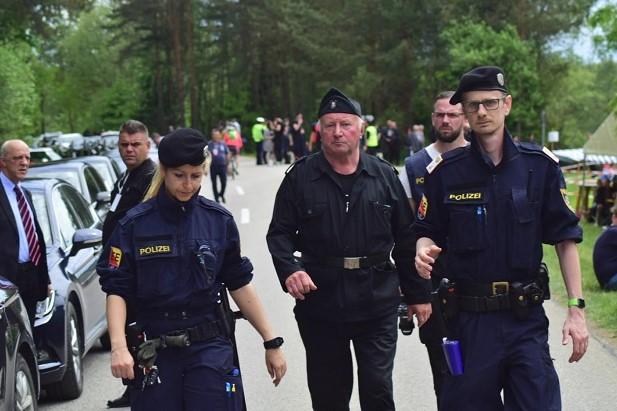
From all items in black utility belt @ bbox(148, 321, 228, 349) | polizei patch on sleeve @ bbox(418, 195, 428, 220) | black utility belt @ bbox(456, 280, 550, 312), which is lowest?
black utility belt @ bbox(148, 321, 228, 349)

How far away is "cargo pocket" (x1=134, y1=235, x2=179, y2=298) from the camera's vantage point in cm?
444

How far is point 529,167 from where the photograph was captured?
15.2ft

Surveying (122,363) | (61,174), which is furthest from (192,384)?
(61,174)

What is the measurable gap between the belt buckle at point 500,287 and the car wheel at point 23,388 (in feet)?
8.54

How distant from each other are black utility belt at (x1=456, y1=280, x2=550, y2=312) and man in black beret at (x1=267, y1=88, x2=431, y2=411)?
3.02ft

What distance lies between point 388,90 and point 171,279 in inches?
2263

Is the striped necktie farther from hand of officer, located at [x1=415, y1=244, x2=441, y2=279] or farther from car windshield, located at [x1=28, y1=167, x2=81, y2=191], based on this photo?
car windshield, located at [x1=28, y1=167, x2=81, y2=191]

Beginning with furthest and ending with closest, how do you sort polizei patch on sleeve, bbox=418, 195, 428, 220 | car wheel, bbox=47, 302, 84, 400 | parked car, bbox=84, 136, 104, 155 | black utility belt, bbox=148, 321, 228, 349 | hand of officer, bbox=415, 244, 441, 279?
parked car, bbox=84, 136, 104, 155 → car wheel, bbox=47, 302, 84, 400 → polizei patch on sleeve, bbox=418, 195, 428, 220 → hand of officer, bbox=415, 244, 441, 279 → black utility belt, bbox=148, 321, 228, 349

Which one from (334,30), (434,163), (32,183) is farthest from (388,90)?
(434,163)

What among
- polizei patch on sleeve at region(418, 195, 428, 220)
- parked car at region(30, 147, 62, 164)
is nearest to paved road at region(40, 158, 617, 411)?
polizei patch on sleeve at region(418, 195, 428, 220)

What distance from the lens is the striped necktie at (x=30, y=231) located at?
290 inches

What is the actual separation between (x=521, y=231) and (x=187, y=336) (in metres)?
1.50

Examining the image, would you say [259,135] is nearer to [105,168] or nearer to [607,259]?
[105,168]

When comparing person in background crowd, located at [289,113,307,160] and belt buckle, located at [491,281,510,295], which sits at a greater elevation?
belt buckle, located at [491,281,510,295]
